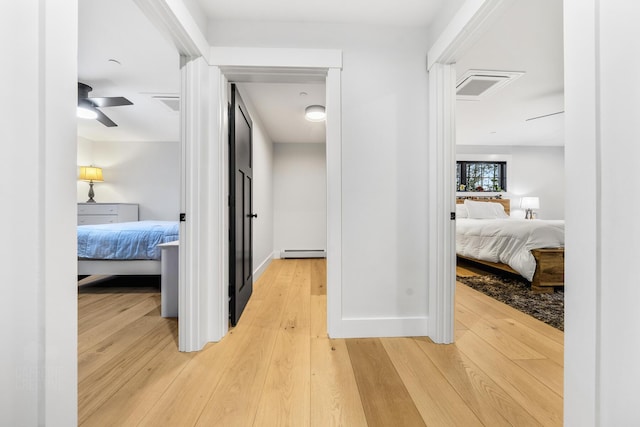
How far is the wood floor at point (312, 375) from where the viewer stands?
1.14 m

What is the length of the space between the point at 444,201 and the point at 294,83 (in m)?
1.55

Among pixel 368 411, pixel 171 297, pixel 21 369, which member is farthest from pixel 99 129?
pixel 368 411

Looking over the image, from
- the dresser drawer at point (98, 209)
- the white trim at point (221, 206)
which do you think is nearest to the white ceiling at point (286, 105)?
the white trim at point (221, 206)

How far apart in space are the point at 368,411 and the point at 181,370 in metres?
0.99

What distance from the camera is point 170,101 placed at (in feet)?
11.3

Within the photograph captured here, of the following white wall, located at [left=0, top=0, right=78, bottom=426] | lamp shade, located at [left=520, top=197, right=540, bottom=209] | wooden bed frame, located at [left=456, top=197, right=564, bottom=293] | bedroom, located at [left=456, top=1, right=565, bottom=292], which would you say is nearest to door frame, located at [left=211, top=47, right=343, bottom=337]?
bedroom, located at [left=456, top=1, right=565, bottom=292]

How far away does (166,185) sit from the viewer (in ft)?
17.5

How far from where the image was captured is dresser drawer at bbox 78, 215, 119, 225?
4.72m

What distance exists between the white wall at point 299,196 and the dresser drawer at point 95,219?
9.46 feet

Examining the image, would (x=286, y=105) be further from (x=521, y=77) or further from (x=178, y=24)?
(x=521, y=77)

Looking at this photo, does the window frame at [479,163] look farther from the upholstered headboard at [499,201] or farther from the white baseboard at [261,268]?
the white baseboard at [261,268]

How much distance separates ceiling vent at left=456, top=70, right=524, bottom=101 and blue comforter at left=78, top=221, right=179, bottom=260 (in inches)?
139

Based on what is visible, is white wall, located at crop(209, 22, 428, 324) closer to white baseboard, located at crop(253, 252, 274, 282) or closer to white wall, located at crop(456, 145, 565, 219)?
white baseboard, located at crop(253, 252, 274, 282)

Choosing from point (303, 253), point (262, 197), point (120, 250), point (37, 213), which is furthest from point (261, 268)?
point (37, 213)
